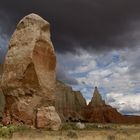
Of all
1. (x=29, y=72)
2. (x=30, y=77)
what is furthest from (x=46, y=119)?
(x=29, y=72)

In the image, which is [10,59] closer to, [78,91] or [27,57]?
[27,57]

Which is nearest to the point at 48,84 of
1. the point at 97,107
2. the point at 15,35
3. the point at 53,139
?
the point at 15,35

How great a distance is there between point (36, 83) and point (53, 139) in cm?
1154

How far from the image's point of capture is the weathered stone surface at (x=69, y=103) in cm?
11719

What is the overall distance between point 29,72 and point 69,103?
278ft

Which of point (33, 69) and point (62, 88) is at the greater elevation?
point (62, 88)

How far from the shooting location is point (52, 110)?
37.4m

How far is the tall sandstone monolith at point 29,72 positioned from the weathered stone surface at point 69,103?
75127 millimetres

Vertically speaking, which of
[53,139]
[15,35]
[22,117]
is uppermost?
[15,35]

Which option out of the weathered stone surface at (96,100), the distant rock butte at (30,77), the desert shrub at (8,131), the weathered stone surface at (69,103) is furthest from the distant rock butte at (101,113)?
the desert shrub at (8,131)

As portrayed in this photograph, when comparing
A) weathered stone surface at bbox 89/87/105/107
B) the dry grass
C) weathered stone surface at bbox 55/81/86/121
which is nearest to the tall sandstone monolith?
the dry grass

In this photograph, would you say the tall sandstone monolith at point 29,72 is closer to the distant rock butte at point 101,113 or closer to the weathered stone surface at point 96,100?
the distant rock butte at point 101,113

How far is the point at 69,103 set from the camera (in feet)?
398

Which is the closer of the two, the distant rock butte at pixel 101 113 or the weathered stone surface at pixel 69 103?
the weathered stone surface at pixel 69 103
